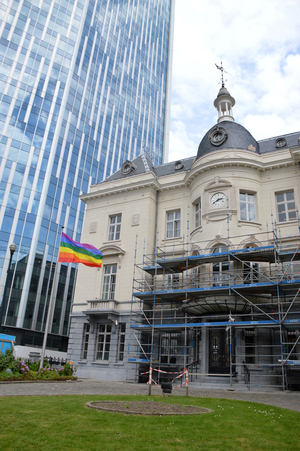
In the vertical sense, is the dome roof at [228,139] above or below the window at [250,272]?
above

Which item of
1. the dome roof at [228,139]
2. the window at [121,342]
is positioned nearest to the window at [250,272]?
the dome roof at [228,139]

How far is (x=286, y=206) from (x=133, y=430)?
2167 centimetres

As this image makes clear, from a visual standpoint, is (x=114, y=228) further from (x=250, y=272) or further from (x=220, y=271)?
(x=250, y=272)

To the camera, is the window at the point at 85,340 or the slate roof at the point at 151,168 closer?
the window at the point at 85,340

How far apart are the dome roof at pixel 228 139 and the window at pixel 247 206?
3784 millimetres

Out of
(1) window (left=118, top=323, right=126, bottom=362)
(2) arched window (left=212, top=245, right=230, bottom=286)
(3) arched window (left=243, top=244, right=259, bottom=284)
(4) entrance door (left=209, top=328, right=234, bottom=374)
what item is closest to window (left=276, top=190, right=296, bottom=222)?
(3) arched window (left=243, top=244, right=259, bottom=284)

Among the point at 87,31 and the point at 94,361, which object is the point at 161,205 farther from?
the point at 87,31

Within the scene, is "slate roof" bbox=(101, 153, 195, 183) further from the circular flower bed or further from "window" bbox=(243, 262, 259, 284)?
the circular flower bed

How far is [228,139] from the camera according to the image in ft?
93.4

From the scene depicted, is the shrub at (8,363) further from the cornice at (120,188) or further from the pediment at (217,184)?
the cornice at (120,188)

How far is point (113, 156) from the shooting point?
230 feet

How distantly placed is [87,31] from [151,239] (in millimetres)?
53426

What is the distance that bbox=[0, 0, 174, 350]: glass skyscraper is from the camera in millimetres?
48875

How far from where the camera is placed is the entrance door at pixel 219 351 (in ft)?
78.1
